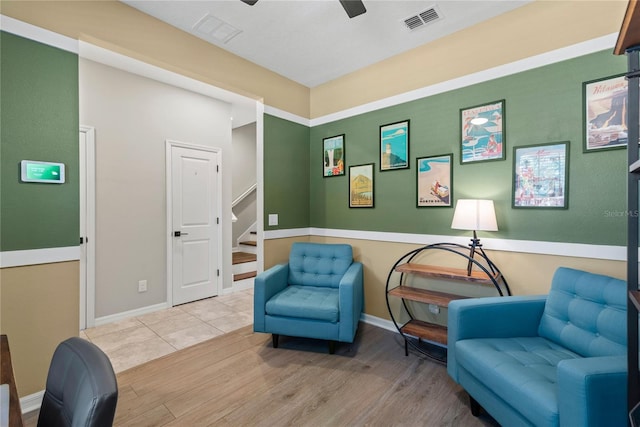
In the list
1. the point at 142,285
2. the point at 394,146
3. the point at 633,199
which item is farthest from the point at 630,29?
the point at 142,285

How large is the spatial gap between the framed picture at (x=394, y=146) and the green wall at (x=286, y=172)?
1099 millimetres

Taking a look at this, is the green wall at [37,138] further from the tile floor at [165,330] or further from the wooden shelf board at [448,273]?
the wooden shelf board at [448,273]

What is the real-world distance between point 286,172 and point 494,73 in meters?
2.30

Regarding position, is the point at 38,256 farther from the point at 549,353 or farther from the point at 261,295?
the point at 549,353

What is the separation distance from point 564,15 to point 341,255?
8.67 ft

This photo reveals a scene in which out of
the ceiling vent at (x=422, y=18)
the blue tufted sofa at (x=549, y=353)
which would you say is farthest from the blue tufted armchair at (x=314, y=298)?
the ceiling vent at (x=422, y=18)

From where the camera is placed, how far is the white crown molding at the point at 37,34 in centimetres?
177

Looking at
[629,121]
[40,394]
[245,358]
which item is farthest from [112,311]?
[629,121]

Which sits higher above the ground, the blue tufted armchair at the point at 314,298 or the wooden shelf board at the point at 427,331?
the blue tufted armchair at the point at 314,298

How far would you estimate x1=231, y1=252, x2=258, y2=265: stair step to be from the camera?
16.1 ft

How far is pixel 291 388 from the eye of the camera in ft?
6.76

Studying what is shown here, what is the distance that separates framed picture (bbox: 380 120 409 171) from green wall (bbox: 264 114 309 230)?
1.10m

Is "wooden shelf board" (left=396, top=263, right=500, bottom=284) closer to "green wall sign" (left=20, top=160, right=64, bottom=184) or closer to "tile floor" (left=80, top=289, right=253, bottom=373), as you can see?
"tile floor" (left=80, top=289, right=253, bottom=373)

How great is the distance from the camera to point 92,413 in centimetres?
67
